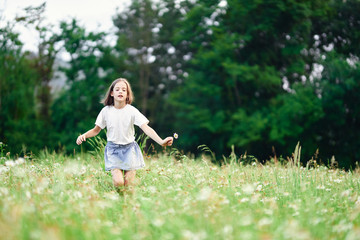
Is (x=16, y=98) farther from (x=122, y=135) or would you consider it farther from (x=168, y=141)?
(x=168, y=141)

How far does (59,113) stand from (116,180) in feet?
64.8

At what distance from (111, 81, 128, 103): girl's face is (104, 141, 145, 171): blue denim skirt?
62cm

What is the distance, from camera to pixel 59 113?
75.8 ft

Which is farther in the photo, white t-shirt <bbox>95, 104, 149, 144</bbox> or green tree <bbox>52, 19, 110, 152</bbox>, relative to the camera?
green tree <bbox>52, 19, 110, 152</bbox>

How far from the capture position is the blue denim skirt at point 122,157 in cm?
484

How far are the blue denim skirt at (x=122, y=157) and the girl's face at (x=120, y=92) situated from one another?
0.62 meters

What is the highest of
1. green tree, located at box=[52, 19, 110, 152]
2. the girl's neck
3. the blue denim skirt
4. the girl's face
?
the girl's face

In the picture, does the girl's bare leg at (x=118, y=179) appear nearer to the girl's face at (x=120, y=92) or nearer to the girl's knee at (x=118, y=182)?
the girl's knee at (x=118, y=182)

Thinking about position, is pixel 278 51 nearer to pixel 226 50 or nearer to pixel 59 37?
pixel 226 50

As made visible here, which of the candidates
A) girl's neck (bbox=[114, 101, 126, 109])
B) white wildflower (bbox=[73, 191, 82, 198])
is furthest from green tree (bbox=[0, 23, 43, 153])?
white wildflower (bbox=[73, 191, 82, 198])

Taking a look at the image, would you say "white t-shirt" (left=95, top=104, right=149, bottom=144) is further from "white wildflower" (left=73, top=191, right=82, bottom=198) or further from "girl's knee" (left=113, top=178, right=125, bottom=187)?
"white wildflower" (left=73, top=191, right=82, bottom=198)

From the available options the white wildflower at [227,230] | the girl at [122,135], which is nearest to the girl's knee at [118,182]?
the girl at [122,135]

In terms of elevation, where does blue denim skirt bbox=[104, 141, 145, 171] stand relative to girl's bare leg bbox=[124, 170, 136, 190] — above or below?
above

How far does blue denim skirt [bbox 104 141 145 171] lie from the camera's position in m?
4.84
